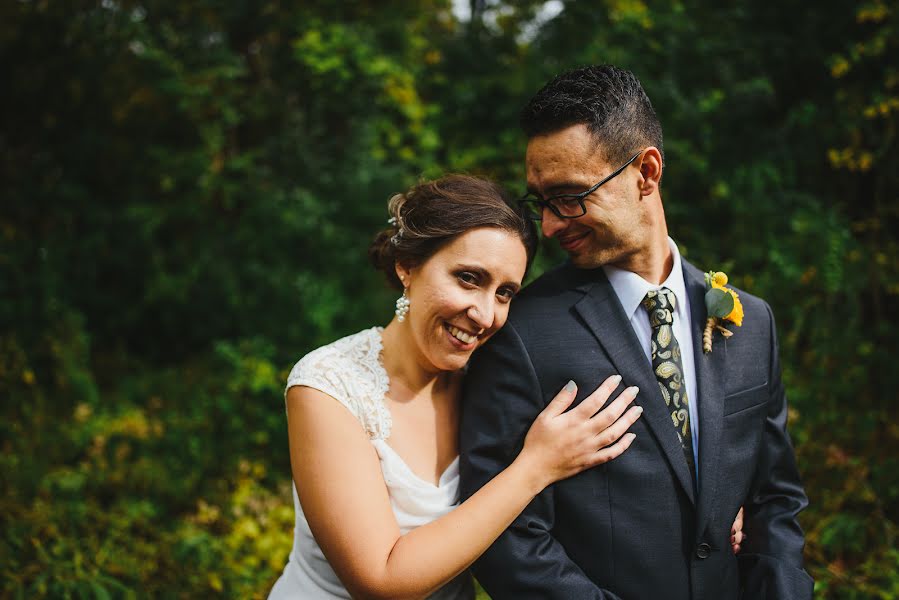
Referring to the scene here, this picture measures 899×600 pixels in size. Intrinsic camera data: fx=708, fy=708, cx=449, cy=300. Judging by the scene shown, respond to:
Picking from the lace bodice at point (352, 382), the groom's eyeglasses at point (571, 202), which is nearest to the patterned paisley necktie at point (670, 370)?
the groom's eyeglasses at point (571, 202)

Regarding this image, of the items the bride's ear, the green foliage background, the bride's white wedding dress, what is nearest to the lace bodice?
A: the bride's white wedding dress

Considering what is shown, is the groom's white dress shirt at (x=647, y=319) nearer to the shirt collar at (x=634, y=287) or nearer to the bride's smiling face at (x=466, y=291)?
the shirt collar at (x=634, y=287)

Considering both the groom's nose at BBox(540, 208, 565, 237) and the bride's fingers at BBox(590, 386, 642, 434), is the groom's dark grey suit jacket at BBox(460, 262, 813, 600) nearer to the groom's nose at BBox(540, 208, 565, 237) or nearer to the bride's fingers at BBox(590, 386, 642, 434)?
the bride's fingers at BBox(590, 386, 642, 434)

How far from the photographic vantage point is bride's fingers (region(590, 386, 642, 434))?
1.96 m

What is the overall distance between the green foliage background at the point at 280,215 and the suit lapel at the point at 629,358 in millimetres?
1793

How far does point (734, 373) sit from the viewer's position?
2.16 m

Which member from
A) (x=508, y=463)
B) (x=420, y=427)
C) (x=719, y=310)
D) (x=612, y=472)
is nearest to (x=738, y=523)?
(x=612, y=472)

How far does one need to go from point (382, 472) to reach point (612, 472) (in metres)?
0.67

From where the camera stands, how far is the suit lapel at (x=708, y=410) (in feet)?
6.59

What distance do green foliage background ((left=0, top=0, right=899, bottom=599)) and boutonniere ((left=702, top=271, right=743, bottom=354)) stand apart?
5.80ft

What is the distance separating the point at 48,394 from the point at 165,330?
4.48ft

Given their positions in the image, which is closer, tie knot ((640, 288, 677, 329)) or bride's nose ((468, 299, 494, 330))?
bride's nose ((468, 299, 494, 330))

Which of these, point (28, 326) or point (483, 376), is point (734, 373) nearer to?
point (483, 376)

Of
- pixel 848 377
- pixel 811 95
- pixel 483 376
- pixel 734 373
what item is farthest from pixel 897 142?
pixel 483 376
